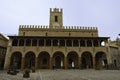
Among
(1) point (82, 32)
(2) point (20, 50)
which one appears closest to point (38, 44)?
(2) point (20, 50)

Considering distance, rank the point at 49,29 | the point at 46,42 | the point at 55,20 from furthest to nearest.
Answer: the point at 55,20, the point at 49,29, the point at 46,42

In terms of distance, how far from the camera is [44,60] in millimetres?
35250

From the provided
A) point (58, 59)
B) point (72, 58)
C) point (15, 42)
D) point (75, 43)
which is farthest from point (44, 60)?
point (75, 43)

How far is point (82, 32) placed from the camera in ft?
129

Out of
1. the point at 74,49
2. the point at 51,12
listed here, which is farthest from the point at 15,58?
the point at 51,12

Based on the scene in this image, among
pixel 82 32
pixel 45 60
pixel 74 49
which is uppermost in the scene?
pixel 82 32

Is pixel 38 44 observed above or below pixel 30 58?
above

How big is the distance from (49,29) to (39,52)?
883 cm

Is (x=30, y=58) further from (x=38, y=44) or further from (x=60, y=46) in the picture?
(x=60, y=46)

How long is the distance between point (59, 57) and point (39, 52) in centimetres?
547

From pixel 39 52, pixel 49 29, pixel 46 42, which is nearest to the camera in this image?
pixel 39 52

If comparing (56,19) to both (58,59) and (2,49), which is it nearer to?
(58,59)

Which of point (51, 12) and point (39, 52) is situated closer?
point (39, 52)

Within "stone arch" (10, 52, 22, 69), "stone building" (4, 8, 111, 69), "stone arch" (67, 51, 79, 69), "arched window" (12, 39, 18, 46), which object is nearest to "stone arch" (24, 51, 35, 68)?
"stone building" (4, 8, 111, 69)
